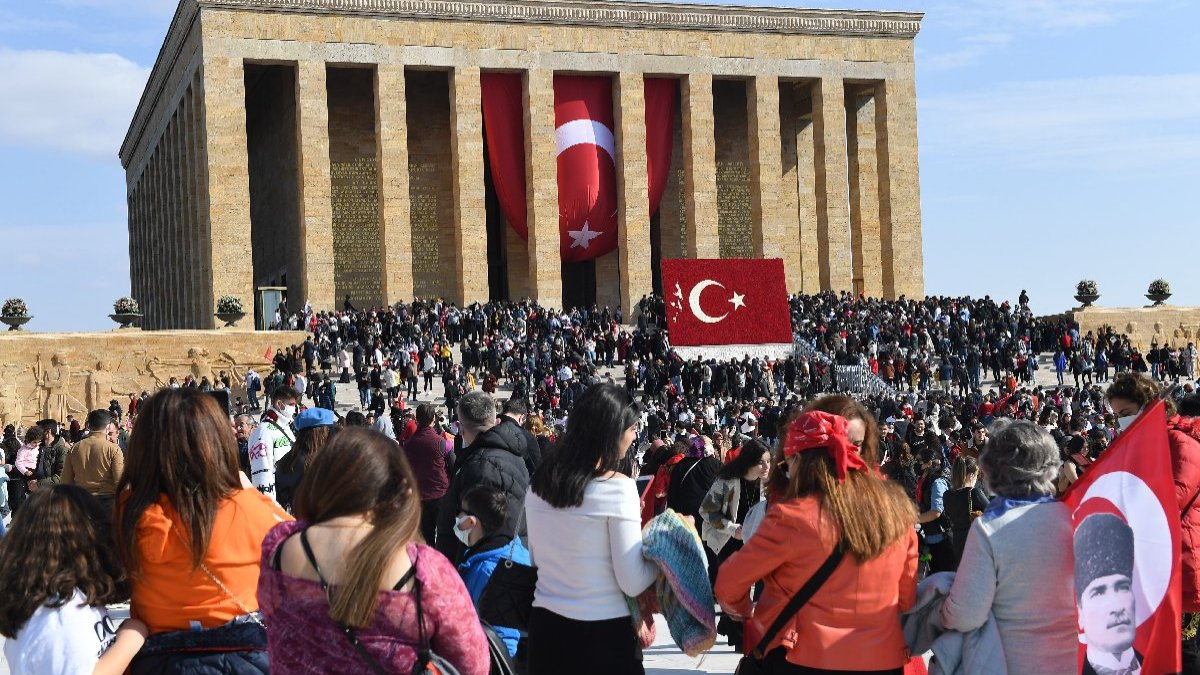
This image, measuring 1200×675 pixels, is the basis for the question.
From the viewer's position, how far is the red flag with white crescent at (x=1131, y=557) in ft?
13.9

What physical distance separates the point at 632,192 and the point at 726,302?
8.04m

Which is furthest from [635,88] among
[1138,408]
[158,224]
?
[1138,408]

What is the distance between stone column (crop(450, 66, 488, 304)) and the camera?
39.0 metres

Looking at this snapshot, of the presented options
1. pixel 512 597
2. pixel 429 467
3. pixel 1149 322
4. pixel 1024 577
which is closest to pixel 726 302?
pixel 1149 322

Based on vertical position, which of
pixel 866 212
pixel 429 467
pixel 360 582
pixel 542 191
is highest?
pixel 542 191

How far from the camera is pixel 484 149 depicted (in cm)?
4169

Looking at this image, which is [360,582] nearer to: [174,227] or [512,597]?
[512,597]

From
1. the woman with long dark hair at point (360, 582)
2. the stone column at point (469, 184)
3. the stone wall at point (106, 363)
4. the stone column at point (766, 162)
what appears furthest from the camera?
the stone column at point (766, 162)

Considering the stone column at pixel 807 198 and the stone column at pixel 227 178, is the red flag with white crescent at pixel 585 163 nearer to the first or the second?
the stone column at pixel 807 198

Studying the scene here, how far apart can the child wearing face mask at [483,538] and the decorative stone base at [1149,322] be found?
33380mm

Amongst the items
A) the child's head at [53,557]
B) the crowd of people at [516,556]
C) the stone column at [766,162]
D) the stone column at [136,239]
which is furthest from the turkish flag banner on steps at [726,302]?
the stone column at [136,239]

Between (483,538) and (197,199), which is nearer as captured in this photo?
(483,538)

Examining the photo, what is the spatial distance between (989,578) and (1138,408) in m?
1.96

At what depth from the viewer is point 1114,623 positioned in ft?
13.9
